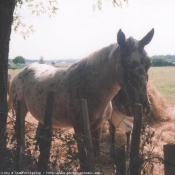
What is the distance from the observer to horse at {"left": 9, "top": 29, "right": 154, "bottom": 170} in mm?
3359

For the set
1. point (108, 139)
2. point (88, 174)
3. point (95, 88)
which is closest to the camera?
point (88, 174)

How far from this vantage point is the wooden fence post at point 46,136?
2422 millimetres

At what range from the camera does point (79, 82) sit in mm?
3957

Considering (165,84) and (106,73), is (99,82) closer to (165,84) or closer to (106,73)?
(106,73)

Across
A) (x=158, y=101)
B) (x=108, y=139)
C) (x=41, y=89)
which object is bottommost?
(x=108, y=139)

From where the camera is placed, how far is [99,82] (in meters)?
3.82

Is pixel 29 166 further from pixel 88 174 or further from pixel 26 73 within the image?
pixel 26 73

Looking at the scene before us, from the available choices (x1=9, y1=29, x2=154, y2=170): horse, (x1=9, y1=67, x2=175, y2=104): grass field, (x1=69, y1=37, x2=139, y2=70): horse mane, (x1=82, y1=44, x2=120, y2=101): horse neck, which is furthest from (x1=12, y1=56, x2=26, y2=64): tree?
(x1=82, y1=44, x2=120, y2=101): horse neck

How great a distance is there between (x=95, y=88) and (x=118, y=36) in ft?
2.73

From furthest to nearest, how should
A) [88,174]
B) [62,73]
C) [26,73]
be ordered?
[26,73] < [62,73] < [88,174]

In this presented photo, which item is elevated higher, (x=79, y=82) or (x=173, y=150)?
(x=79, y=82)

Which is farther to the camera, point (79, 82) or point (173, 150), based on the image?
point (79, 82)

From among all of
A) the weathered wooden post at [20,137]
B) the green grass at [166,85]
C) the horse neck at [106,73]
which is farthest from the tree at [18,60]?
the weathered wooden post at [20,137]

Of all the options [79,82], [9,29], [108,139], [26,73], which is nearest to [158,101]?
[108,139]
